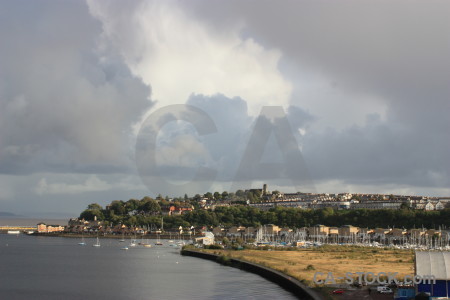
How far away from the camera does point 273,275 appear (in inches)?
2685

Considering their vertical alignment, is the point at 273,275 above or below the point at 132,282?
above

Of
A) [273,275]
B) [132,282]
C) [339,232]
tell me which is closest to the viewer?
[273,275]

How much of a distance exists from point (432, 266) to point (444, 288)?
69.0 inches

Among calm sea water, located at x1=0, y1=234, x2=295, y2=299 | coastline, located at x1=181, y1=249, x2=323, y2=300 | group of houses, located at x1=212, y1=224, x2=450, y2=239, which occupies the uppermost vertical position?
group of houses, located at x1=212, y1=224, x2=450, y2=239

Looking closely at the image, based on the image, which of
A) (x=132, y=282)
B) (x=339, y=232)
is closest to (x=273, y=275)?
(x=132, y=282)

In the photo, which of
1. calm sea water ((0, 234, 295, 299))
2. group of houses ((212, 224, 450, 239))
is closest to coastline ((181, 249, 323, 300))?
calm sea water ((0, 234, 295, 299))

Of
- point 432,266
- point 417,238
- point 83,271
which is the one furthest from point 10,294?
point 417,238

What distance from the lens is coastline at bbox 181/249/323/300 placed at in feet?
169

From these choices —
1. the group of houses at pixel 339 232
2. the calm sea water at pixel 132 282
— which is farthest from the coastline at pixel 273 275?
the group of houses at pixel 339 232

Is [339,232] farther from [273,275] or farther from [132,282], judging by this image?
[132,282]

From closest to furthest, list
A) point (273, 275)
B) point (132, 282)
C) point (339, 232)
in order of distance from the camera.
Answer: point (273, 275) < point (132, 282) < point (339, 232)

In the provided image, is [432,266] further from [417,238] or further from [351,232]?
[351,232]

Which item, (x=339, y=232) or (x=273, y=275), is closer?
(x=273, y=275)

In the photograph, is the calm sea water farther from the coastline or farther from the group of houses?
the group of houses
